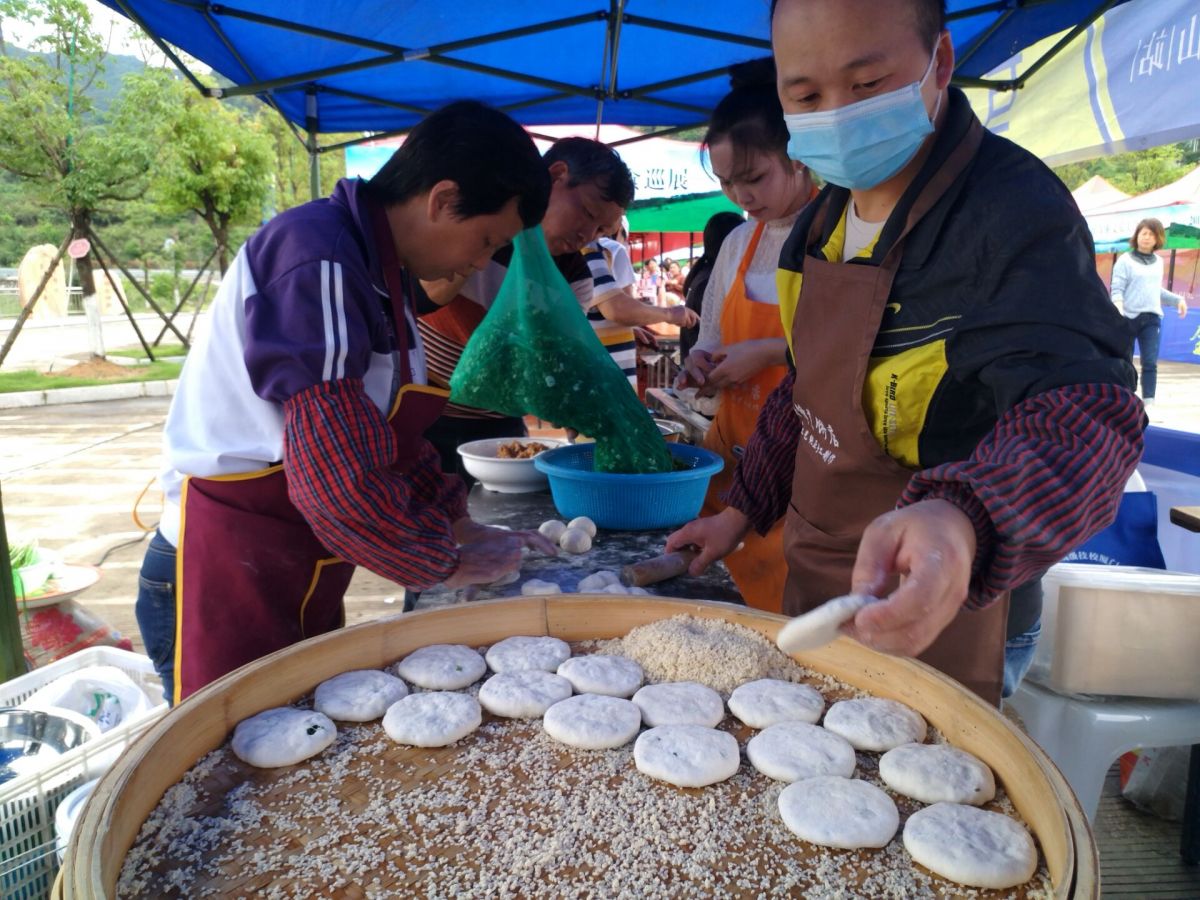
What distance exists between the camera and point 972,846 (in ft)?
2.94

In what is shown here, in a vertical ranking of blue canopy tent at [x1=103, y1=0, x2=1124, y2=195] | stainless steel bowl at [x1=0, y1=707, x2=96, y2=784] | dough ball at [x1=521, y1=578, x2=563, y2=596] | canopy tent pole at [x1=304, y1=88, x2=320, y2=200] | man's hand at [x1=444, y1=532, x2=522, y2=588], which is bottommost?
stainless steel bowl at [x1=0, y1=707, x2=96, y2=784]

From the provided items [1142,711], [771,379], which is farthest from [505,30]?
[1142,711]

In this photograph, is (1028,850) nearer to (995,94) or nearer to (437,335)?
(437,335)

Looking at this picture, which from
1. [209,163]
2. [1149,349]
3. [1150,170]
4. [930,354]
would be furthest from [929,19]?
[1150,170]

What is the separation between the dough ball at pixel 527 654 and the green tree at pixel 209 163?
44.3 feet

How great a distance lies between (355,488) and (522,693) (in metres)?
0.42

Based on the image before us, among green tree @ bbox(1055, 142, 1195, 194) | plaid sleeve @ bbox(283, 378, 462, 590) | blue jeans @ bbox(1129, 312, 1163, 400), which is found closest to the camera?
plaid sleeve @ bbox(283, 378, 462, 590)

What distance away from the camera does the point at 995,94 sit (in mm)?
4156

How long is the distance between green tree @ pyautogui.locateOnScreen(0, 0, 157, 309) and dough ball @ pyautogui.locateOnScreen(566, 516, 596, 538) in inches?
477

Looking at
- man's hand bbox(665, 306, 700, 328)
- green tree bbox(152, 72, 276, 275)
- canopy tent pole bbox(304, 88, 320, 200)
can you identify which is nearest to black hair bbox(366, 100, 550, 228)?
man's hand bbox(665, 306, 700, 328)

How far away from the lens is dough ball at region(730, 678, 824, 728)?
1201mm

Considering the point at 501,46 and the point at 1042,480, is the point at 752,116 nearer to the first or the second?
the point at 1042,480

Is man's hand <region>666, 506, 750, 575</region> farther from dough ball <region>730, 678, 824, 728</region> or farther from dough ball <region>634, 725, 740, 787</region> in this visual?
dough ball <region>634, 725, 740, 787</region>

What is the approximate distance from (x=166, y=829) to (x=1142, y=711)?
2165 millimetres
